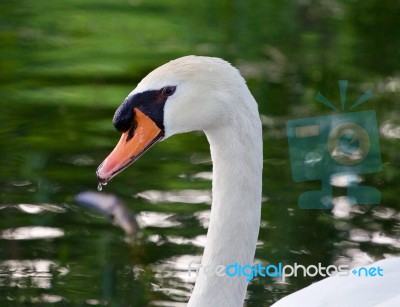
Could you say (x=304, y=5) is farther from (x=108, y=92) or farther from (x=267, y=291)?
(x=267, y=291)

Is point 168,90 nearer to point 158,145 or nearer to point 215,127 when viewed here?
point 215,127

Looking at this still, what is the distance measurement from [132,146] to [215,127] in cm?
28

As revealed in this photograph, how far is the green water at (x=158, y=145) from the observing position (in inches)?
222

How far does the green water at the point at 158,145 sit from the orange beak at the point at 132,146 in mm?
1658

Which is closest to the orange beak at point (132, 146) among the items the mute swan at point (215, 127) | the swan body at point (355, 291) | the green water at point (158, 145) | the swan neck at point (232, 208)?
the mute swan at point (215, 127)

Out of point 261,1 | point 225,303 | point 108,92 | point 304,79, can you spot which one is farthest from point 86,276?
point 261,1

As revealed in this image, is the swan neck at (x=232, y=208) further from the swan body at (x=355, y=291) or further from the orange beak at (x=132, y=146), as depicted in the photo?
the swan body at (x=355, y=291)

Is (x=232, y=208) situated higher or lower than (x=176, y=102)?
lower

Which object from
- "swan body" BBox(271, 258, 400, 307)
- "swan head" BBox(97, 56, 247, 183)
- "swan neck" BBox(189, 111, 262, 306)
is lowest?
"swan body" BBox(271, 258, 400, 307)

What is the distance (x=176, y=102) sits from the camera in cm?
369

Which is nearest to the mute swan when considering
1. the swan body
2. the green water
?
the swan body

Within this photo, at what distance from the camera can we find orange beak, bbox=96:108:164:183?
365 cm

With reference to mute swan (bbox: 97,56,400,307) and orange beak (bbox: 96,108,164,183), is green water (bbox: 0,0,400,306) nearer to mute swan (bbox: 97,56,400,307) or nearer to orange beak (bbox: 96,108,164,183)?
mute swan (bbox: 97,56,400,307)

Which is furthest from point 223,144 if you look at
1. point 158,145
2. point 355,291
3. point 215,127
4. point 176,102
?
point 158,145
